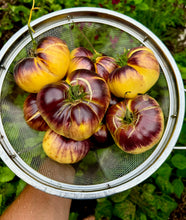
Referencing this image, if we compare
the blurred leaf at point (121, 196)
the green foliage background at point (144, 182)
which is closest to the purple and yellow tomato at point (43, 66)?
the green foliage background at point (144, 182)

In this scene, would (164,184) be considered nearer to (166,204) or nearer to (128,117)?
(166,204)

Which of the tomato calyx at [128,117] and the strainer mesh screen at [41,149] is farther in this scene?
the strainer mesh screen at [41,149]

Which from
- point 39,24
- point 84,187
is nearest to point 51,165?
point 84,187

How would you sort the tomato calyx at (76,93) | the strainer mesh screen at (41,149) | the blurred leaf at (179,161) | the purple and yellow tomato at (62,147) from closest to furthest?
the tomato calyx at (76,93), the purple and yellow tomato at (62,147), the strainer mesh screen at (41,149), the blurred leaf at (179,161)

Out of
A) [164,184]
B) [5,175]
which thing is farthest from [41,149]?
[164,184]

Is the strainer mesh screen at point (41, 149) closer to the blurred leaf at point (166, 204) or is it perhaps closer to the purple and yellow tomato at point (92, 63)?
the purple and yellow tomato at point (92, 63)
